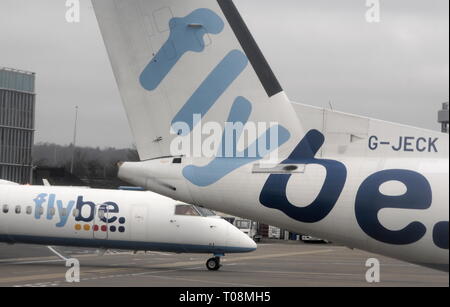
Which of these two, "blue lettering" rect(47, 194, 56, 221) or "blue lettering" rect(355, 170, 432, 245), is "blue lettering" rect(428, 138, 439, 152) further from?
"blue lettering" rect(47, 194, 56, 221)

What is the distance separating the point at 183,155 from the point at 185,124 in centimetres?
30

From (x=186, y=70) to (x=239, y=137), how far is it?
0.82m

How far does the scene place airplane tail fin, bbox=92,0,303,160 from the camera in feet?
24.2

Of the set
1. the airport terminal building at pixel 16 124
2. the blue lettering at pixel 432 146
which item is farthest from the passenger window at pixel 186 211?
the airport terminal building at pixel 16 124

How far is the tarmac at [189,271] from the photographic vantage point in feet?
59.2

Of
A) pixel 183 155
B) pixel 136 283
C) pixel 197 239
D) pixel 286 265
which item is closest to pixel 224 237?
pixel 197 239

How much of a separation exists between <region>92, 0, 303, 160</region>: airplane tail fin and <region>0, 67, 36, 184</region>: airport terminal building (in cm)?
4562

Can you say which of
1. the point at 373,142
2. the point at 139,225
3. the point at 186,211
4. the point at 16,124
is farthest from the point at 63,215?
the point at 16,124

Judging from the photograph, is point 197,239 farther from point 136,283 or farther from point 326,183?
point 326,183

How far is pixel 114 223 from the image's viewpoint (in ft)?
67.9

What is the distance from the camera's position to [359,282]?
19.1 metres

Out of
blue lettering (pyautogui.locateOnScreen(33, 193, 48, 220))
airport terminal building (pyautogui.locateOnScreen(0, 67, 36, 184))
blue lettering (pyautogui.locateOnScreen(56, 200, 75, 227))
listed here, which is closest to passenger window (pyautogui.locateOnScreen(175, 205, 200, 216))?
blue lettering (pyautogui.locateOnScreen(56, 200, 75, 227))

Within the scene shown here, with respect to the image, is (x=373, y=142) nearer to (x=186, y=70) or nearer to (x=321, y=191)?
(x=321, y=191)

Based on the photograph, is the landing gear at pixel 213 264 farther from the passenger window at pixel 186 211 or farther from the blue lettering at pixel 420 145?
the blue lettering at pixel 420 145
